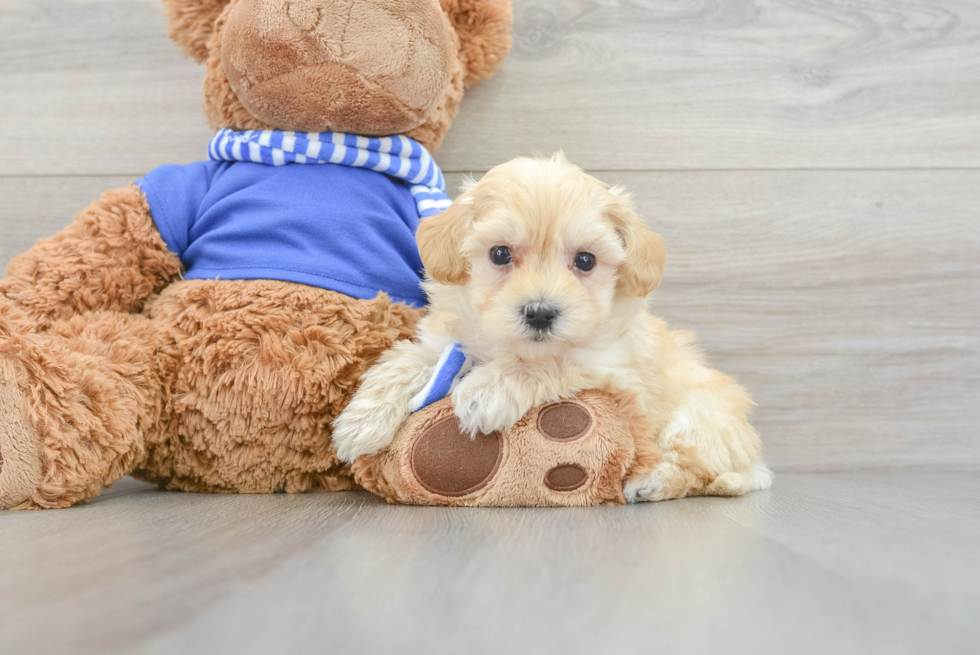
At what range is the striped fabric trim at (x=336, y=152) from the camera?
3.69 ft

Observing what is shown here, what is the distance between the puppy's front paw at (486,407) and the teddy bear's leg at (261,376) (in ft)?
0.63

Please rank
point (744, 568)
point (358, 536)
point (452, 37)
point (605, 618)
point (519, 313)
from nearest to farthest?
point (605, 618), point (744, 568), point (358, 536), point (519, 313), point (452, 37)

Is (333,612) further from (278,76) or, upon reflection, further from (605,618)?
(278,76)

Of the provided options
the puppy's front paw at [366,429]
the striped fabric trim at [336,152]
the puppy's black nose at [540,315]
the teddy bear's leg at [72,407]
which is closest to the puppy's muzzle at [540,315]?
the puppy's black nose at [540,315]

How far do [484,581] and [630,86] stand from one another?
119 centimetres

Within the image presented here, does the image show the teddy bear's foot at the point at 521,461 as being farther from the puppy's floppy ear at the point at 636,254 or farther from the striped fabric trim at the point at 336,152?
the striped fabric trim at the point at 336,152

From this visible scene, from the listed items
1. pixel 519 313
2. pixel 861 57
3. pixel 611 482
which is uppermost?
pixel 861 57

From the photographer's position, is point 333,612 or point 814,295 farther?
point 814,295

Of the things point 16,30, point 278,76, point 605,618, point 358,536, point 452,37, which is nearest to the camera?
point 605,618

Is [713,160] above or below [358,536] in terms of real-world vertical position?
above

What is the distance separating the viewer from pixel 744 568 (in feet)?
2.14

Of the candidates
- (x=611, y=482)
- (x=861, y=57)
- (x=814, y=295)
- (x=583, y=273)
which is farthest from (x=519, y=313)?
(x=861, y=57)

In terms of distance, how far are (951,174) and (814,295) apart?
0.40 m

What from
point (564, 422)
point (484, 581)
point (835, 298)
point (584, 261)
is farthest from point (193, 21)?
point (835, 298)
